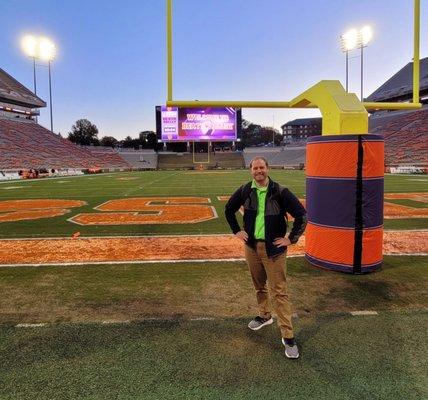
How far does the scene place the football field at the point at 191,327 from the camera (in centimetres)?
281

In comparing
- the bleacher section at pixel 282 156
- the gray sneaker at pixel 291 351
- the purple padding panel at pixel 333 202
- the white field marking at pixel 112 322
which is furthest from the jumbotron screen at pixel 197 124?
the gray sneaker at pixel 291 351

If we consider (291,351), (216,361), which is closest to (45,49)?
(216,361)

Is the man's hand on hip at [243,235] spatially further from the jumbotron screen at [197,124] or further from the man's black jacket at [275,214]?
the jumbotron screen at [197,124]

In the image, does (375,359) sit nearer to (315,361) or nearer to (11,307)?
(315,361)

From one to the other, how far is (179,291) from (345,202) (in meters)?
2.71

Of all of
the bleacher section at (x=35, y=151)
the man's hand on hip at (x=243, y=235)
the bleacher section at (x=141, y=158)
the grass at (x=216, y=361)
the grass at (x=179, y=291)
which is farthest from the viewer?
the bleacher section at (x=141, y=158)

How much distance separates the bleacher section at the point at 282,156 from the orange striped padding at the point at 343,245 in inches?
2087

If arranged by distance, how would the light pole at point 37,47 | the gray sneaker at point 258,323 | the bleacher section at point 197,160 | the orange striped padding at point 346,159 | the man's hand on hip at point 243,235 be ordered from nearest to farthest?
1. the man's hand on hip at point 243,235
2. the gray sneaker at point 258,323
3. the orange striped padding at point 346,159
4. the light pole at point 37,47
5. the bleacher section at point 197,160

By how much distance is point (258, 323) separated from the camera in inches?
147

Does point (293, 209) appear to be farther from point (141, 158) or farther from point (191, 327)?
point (141, 158)

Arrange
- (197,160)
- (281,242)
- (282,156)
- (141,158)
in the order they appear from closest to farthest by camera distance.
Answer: (281,242), (282,156), (141,158), (197,160)

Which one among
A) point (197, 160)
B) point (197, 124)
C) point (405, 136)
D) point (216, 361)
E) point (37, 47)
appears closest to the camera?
point (216, 361)

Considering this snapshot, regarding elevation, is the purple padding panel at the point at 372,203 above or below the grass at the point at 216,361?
above

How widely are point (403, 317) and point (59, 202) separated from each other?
46.3 ft
